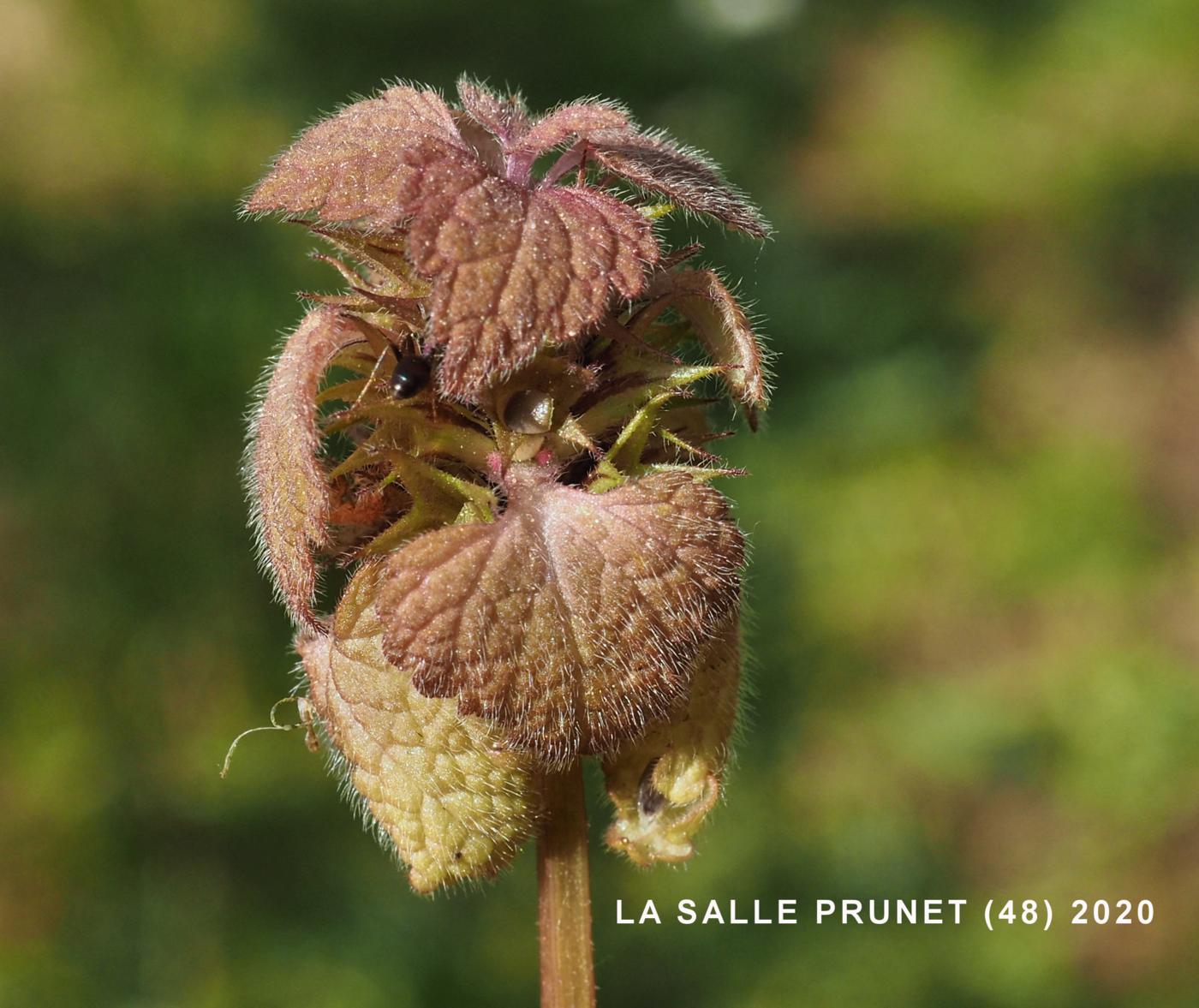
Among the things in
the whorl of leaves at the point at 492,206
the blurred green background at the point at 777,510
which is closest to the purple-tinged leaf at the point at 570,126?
the whorl of leaves at the point at 492,206

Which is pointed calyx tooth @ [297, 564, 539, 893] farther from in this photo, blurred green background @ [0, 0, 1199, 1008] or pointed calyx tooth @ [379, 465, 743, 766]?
blurred green background @ [0, 0, 1199, 1008]

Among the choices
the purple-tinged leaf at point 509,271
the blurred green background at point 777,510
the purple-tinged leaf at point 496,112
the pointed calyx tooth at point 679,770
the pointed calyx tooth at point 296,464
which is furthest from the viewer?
the blurred green background at point 777,510

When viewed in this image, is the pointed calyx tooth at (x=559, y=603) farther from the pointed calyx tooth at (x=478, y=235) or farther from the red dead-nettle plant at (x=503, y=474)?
the pointed calyx tooth at (x=478, y=235)

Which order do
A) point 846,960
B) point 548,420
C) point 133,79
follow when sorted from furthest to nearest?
point 133,79
point 846,960
point 548,420

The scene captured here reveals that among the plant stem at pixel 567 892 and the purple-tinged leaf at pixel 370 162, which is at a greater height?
the purple-tinged leaf at pixel 370 162

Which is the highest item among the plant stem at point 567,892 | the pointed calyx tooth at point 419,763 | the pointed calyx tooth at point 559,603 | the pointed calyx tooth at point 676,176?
the pointed calyx tooth at point 676,176

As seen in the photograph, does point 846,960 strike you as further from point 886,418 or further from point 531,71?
point 531,71

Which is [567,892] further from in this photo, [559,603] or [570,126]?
[570,126]

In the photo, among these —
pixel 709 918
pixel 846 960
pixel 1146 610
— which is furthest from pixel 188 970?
pixel 1146 610
